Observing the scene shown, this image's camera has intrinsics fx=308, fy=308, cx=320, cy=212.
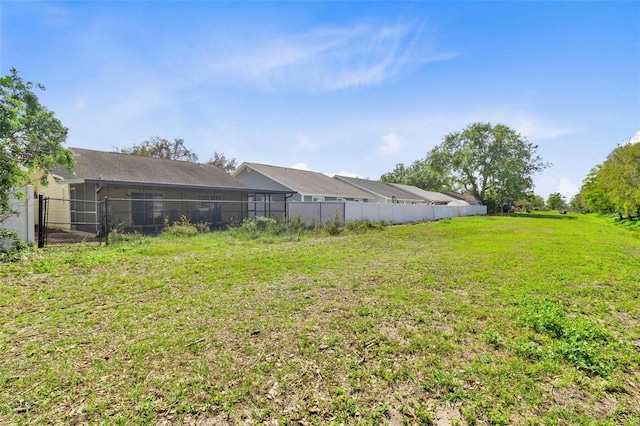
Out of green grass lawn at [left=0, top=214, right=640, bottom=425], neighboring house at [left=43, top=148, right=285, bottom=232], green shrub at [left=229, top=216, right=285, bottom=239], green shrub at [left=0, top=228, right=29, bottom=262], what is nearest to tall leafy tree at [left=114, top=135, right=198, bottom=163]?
neighboring house at [left=43, top=148, right=285, bottom=232]

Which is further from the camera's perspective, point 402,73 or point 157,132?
point 157,132

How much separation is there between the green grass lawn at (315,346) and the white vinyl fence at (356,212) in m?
10.9

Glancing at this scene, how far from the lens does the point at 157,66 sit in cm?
1016

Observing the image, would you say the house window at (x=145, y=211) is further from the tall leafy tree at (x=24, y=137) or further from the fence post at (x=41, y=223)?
the fence post at (x=41, y=223)

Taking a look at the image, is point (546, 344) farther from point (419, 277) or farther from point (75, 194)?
point (75, 194)

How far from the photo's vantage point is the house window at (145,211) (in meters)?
15.0

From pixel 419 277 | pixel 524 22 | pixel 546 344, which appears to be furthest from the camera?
pixel 524 22

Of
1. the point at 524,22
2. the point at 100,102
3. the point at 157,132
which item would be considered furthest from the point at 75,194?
the point at 157,132

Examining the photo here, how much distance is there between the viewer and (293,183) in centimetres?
2189

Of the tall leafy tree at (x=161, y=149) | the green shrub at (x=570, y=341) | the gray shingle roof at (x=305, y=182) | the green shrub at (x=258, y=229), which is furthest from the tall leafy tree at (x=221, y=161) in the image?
the green shrub at (x=570, y=341)

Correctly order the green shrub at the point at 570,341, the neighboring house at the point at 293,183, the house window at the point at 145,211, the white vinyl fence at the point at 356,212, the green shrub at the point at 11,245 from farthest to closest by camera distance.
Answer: the neighboring house at the point at 293,183, the white vinyl fence at the point at 356,212, the house window at the point at 145,211, the green shrub at the point at 11,245, the green shrub at the point at 570,341

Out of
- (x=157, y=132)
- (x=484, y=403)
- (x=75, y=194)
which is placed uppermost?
(x=157, y=132)

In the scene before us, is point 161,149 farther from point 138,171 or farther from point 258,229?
point 258,229

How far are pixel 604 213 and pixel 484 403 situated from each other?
2611 inches
